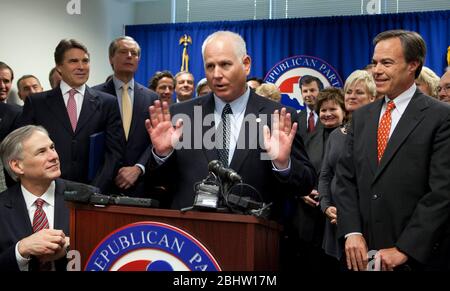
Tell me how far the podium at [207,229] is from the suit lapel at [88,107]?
1656mm

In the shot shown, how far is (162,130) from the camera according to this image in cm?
223

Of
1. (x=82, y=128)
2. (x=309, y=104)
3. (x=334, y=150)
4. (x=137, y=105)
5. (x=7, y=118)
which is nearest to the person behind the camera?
(x=82, y=128)

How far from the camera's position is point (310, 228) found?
4160 mm

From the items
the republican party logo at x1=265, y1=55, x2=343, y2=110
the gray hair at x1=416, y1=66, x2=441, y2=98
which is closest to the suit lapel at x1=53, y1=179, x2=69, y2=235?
the gray hair at x1=416, y1=66, x2=441, y2=98

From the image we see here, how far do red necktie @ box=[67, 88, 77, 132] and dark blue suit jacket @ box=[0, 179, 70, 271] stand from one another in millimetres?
1085

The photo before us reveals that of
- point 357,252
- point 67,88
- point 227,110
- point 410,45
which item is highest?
point 410,45

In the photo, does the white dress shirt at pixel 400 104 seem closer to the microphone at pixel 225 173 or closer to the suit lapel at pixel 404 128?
the suit lapel at pixel 404 128

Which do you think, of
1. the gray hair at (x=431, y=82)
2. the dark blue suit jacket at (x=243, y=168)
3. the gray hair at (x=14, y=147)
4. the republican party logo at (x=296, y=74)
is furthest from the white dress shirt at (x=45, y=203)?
the republican party logo at (x=296, y=74)

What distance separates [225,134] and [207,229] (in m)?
0.69

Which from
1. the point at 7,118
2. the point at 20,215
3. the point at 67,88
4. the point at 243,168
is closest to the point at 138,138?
the point at 67,88

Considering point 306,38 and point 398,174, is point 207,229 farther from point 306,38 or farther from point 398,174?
point 306,38

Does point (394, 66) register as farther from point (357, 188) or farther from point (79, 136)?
point (79, 136)

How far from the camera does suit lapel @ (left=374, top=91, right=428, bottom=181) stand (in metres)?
2.44

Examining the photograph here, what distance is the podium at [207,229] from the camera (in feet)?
5.78
